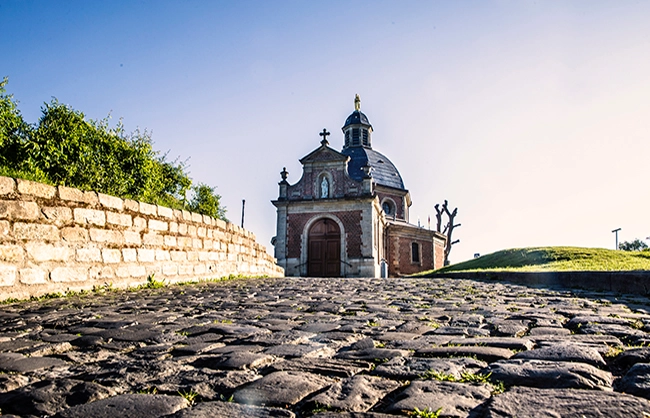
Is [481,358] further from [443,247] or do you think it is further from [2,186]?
[443,247]

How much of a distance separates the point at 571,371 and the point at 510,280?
10925 mm

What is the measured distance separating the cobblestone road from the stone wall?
1820 mm

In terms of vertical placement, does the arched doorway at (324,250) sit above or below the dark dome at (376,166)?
below

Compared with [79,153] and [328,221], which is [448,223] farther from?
[79,153]

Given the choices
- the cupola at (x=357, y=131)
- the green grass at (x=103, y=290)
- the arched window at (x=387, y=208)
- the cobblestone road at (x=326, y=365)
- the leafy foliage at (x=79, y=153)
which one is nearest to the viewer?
the cobblestone road at (x=326, y=365)

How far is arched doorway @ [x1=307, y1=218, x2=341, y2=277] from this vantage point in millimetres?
26125

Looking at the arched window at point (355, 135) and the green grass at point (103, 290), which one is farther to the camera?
the arched window at point (355, 135)

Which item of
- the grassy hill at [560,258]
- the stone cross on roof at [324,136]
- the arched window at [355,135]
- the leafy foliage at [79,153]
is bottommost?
the grassy hill at [560,258]

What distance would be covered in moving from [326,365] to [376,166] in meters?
35.1

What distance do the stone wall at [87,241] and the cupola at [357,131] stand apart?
1163 inches

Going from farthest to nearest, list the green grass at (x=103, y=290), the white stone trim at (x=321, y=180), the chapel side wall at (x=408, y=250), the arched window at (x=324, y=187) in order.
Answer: the chapel side wall at (x=408, y=250) < the arched window at (x=324, y=187) < the white stone trim at (x=321, y=180) < the green grass at (x=103, y=290)

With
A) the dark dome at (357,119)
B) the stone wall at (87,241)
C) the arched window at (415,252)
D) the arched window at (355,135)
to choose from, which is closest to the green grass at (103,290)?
the stone wall at (87,241)

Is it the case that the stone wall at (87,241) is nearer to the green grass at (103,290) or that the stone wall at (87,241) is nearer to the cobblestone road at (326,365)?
the green grass at (103,290)

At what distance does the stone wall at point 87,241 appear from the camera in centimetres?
604
